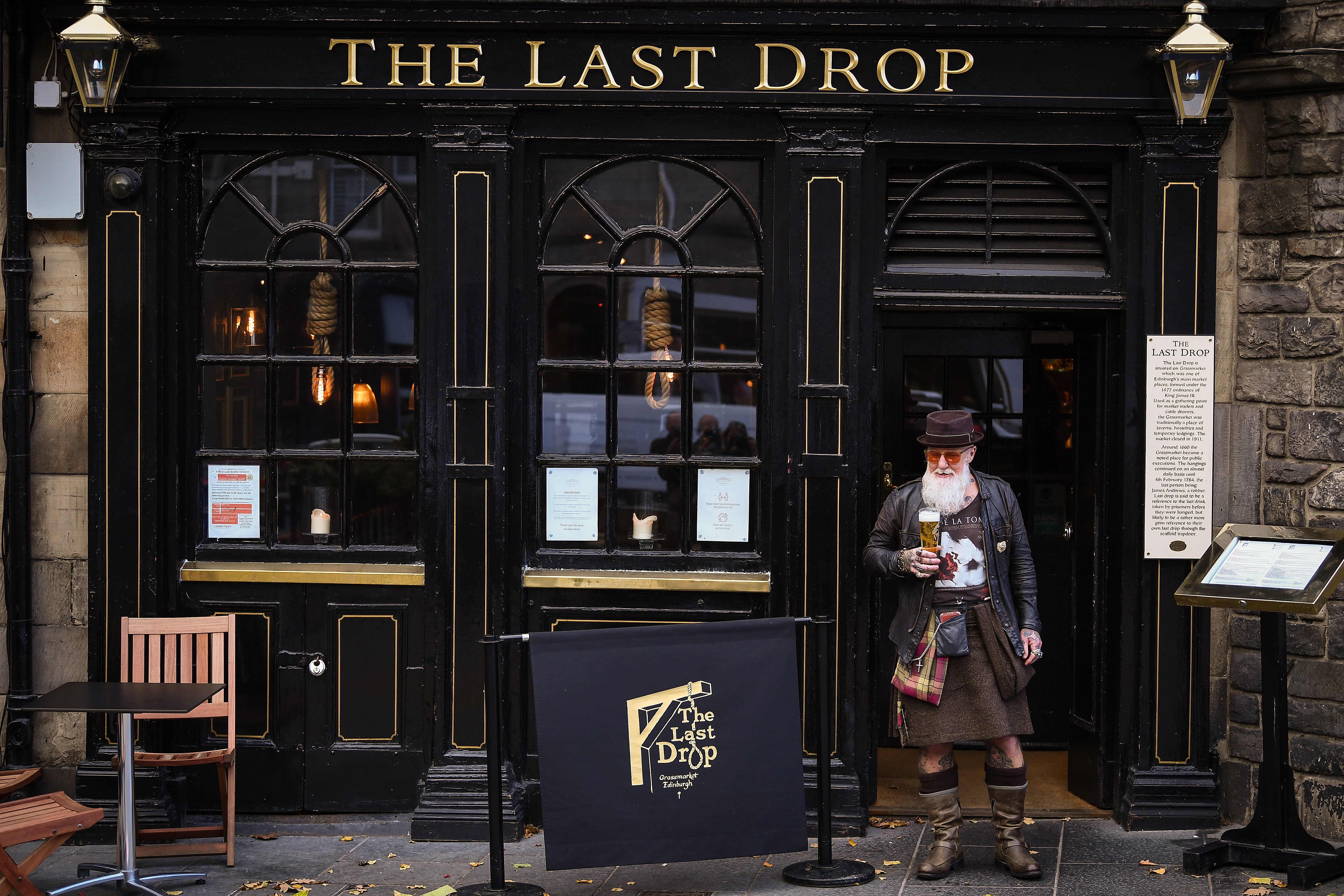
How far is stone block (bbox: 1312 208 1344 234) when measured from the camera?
6.54 m

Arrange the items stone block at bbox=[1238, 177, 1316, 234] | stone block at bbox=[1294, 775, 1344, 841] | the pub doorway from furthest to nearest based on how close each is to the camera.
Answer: the pub doorway, stone block at bbox=[1238, 177, 1316, 234], stone block at bbox=[1294, 775, 1344, 841]

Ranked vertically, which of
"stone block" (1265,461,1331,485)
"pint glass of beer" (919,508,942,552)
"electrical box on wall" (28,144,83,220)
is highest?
"electrical box on wall" (28,144,83,220)

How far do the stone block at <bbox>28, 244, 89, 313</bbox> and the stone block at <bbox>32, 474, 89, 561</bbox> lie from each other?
2.95 ft

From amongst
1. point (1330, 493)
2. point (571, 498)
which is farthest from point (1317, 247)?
point (571, 498)

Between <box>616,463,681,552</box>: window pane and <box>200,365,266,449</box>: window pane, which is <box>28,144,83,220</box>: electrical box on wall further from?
<box>616,463,681,552</box>: window pane

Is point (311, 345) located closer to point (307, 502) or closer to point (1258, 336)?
point (307, 502)

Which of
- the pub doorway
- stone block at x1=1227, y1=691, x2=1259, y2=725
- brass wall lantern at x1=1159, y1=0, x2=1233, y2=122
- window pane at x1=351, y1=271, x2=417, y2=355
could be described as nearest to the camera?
brass wall lantern at x1=1159, y1=0, x2=1233, y2=122

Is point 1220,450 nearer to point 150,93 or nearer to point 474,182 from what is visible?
point 474,182

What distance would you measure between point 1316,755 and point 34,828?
5925 mm

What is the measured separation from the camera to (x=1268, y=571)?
5.84 meters

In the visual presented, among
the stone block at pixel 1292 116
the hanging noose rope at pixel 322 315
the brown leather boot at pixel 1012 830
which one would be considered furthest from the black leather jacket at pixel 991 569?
the hanging noose rope at pixel 322 315

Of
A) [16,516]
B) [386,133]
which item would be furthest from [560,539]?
[16,516]

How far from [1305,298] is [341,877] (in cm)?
551

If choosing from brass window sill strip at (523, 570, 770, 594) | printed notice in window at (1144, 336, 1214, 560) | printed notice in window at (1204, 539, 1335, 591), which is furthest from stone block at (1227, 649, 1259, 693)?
brass window sill strip at (523, 570, 770, 594)
